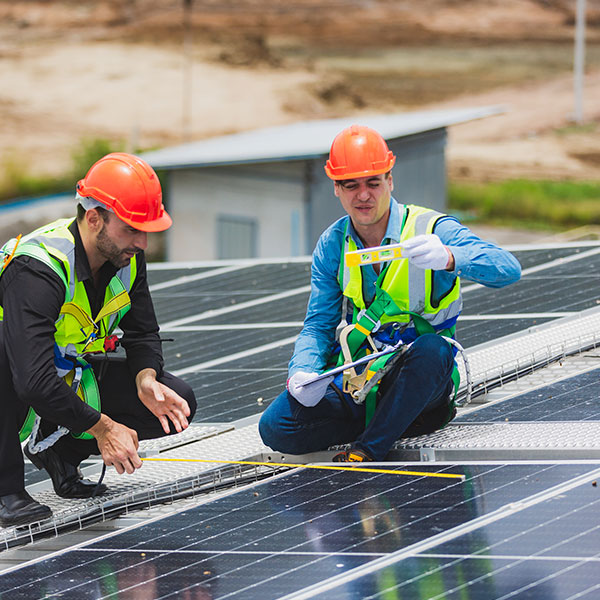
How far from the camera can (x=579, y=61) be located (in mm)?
54281

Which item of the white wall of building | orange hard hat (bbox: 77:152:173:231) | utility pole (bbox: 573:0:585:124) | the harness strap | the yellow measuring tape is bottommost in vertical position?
the yellow measuring tape

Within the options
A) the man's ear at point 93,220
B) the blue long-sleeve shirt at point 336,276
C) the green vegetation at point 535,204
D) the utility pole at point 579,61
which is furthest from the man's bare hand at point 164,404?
the utility pole at point 579,61

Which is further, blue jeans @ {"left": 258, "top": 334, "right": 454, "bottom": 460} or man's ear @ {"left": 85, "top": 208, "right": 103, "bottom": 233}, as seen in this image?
blue jeans @ {"left": 258, "top": 334, "right": 454, "bottom": 460}

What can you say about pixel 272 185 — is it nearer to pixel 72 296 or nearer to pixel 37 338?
pixel 72 296

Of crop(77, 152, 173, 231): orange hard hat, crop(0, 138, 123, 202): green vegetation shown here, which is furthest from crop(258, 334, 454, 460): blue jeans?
crop(0, 138, 123, 202): green vegetation

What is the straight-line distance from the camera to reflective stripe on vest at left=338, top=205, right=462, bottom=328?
6250 millimetres

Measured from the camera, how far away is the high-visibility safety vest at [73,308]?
5.85 meters

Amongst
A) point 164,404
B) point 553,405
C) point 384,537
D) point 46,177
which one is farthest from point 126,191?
point 46,177

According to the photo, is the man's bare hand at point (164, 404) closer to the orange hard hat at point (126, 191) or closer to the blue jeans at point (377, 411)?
the blue jeans at point (377, 411)

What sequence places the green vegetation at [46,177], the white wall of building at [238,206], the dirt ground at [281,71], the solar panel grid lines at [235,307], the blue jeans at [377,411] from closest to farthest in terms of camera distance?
1. the blue jeans at [377,411]
2. the solar panel grid lines at [235,307]
3. the white wall of building at [238,206]
4. the green vegetation at [46,177]
5. the dirt ground at [281,71]

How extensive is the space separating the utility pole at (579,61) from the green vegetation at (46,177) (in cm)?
2039

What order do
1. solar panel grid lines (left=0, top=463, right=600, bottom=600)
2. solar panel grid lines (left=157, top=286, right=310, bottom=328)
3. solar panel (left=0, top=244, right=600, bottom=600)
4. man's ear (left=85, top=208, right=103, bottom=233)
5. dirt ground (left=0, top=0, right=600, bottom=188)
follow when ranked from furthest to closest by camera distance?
dirt ground (left=0, top=0, right=600, bottom=188) < solar panel grid lines (left=157, top=286, right=310, bottom=328) < man's ear (left=85, top=208, right=103, bottom=233) < solar panel grid lines (left=0, top=463, right=600, bottom=600) < solar panel (left=0, top=244, right=600, bottom=600)

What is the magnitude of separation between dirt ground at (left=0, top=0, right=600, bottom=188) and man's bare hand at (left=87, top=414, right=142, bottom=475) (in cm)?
4718

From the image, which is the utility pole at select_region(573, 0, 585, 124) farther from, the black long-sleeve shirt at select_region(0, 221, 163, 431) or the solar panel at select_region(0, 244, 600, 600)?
the black long-sleeve shirt at select_region(0, 221, 163, 431)
